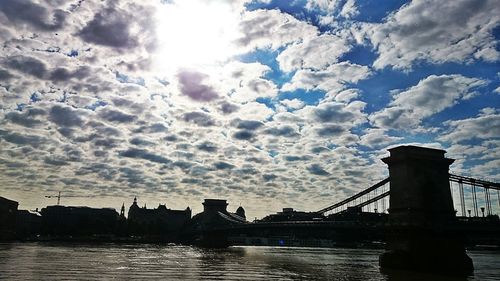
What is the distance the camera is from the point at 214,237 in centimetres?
10138

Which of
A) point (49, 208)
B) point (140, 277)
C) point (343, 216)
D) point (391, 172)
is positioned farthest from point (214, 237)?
point (49, 208)

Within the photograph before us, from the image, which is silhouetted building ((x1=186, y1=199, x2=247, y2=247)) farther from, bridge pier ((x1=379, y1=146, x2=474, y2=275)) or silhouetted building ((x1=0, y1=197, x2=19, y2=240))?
bridge pier ((x1=379, y1=146, x2=474, y2=275))

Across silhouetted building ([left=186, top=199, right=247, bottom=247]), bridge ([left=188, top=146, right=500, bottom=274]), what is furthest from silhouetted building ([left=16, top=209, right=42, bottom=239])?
bridge ([left=188, top=146, right=500, bottom=274])

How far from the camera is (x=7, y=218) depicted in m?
107

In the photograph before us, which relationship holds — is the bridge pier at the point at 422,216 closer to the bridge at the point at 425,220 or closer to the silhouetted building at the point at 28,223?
the bridge at the point at 425,220

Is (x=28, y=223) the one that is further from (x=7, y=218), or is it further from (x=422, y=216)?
(x=422, y=216)

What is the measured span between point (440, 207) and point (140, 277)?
79.0 ft

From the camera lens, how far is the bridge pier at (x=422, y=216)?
35.6 m

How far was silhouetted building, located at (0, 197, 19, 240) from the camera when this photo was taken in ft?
334

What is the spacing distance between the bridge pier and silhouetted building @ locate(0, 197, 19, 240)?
88.4m

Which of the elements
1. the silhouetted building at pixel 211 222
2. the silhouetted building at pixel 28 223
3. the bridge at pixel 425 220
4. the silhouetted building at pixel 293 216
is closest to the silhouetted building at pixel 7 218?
the silhouetted building at pixel 28 223

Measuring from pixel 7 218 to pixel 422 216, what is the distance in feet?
327

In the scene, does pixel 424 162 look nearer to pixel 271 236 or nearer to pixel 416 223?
pixel 416 223

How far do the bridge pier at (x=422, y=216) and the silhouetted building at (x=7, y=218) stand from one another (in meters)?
88.4
